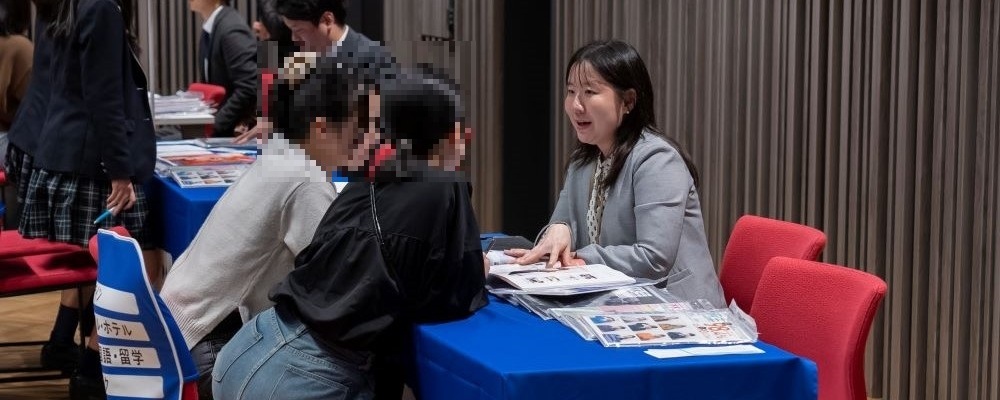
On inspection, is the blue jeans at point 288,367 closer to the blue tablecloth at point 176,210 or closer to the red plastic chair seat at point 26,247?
the blue tablecloth at point 176,210

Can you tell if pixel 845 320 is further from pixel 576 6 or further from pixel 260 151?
pixel 576 6

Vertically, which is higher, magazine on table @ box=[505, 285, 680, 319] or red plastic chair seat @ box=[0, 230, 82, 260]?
magazine on table @ box=[505, 285, 680, 319]

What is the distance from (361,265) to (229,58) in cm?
400

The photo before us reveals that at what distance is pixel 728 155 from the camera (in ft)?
15.6

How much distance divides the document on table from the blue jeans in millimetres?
508

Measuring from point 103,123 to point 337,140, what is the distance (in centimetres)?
178

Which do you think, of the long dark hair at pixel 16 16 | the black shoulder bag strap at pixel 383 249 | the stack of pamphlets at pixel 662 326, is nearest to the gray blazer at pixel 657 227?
the stack of pamphlets at pixel 662 326

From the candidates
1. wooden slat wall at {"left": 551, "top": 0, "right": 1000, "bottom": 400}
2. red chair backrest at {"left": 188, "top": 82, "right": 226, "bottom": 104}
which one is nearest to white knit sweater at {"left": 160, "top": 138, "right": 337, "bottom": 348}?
wooden slat wall at {"left": 551, "top": 0, "right": 1000, "bottom": 400}

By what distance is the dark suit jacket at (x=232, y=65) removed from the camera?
5.68 m

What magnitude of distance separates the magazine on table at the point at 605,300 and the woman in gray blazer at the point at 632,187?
1.12ft

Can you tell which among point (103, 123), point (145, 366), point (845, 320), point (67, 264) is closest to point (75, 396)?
point (67, 264)

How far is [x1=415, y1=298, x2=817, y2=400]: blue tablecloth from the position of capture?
2.04 meters

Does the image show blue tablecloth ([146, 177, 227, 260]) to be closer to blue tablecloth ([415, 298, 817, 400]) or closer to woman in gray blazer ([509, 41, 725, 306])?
woman in gray blazer ([509, 41, 725, 306])

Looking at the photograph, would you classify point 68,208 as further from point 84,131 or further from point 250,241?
point 250,241
